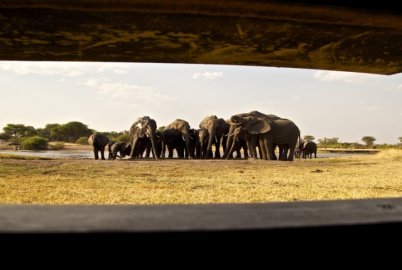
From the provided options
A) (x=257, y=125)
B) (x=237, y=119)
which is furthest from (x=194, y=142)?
(x=257, y=125)

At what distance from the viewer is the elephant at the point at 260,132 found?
25.5 m

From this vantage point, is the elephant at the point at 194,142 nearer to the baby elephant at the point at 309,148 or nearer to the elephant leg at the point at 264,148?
the elephant leg at the point at 264,148

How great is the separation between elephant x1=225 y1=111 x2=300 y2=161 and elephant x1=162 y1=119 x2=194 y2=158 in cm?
286

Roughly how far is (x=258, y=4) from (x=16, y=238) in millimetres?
1108

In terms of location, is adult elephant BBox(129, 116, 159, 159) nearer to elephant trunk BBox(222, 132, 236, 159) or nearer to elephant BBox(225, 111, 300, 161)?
elephant trunk BBox(222, 132, 236, 159)

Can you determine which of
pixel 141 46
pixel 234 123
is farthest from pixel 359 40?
pixel 234 123

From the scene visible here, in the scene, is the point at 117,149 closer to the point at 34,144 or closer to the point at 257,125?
the point at 257,125

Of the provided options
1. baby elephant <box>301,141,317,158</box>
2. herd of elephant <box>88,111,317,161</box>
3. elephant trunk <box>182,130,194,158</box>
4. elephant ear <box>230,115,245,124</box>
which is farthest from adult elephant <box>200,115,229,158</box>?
baby elephant <box>301,141,317,158</box>

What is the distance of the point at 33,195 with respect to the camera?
811 centimetres

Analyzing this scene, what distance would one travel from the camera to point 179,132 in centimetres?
2753

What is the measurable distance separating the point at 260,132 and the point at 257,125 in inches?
22.7

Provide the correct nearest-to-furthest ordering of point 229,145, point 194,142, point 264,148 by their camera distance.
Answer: point 264,148
point 229,145
point 194,142

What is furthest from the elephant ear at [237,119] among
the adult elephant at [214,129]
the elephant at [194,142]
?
the elephant at [194,142]

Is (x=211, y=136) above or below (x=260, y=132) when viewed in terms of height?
below
